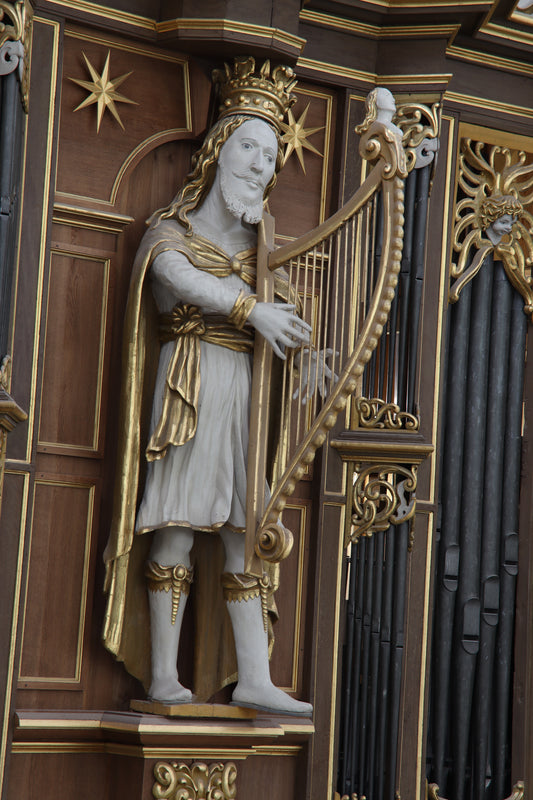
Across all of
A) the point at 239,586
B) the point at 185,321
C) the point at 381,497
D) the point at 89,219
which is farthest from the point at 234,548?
the point at 89,219

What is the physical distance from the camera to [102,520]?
16.2 ft

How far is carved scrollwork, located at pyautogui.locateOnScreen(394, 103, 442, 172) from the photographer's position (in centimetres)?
534

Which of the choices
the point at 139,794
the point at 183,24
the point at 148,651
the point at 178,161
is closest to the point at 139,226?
the point at 178,161

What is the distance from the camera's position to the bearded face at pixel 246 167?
4949mm

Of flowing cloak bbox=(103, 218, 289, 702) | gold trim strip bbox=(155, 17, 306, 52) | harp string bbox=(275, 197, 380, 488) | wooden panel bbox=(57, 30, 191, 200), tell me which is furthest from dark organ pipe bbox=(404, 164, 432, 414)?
wooden panel bbox=(57, 30, 191, 200)

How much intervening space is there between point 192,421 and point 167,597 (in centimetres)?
56

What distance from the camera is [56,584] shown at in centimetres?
483

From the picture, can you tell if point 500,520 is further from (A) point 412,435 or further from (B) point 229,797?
(B) point 229,797

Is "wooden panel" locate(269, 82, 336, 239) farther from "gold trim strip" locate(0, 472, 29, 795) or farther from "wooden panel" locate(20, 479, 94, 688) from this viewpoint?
"gold trim strip" locate(0, 472, 29, 795)

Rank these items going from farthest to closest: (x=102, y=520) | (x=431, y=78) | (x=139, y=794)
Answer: (x=431, y=78), (x=102, y=520), (x=139, y=794)

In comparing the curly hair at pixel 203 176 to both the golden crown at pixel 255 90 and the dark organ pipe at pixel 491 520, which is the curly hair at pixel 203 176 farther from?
the dark organ pipe at pixel 491 520

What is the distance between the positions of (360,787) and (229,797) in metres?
0.55

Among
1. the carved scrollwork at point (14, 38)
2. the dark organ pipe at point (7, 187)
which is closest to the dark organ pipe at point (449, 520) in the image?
the dark organ pipe at point (7, 187)

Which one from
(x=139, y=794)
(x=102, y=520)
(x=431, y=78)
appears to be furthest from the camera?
(x=431, y=78)
